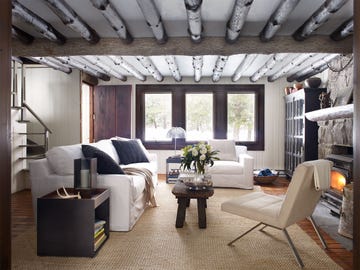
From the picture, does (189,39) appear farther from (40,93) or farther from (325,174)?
(40,93)

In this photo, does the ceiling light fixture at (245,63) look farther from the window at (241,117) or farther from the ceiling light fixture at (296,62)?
the window at (241,117)

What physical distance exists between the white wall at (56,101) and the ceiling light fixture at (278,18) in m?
4.27

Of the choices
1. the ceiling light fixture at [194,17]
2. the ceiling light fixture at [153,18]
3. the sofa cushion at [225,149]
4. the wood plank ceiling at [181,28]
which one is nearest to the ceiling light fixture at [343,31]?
the wood plank ceiling at [181,28]

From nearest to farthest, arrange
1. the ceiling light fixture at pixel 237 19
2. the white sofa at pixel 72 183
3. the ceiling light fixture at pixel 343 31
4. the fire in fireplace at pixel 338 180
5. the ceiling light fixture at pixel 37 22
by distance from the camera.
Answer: the ceiling light fixture at pixel 237 19
the ceiling light fixture at pixel 37 22
the white sofa at pixel 72 183
the ceiling light fixture at pixel 343 31
the fire in fireplace at pixel 338 180

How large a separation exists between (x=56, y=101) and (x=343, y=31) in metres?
5.55

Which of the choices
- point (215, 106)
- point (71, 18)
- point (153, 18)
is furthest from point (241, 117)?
point (71, 18)

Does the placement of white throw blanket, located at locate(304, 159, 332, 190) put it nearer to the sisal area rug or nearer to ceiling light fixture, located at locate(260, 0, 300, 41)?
the sisal area rug

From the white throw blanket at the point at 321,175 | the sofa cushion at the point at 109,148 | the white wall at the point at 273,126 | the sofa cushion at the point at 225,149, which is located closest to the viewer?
the white throw blanket at the point at 321,175

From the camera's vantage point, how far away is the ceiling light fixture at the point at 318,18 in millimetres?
2633

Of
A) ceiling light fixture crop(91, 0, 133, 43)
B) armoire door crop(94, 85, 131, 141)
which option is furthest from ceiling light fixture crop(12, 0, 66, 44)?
armoire door crop(94, 85, 131, 141)

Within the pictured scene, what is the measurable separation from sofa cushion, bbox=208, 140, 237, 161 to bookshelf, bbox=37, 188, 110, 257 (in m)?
3.70

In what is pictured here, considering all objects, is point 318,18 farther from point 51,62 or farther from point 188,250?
point 51,62

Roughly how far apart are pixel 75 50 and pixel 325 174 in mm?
3405

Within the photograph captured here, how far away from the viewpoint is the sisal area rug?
2359mm
